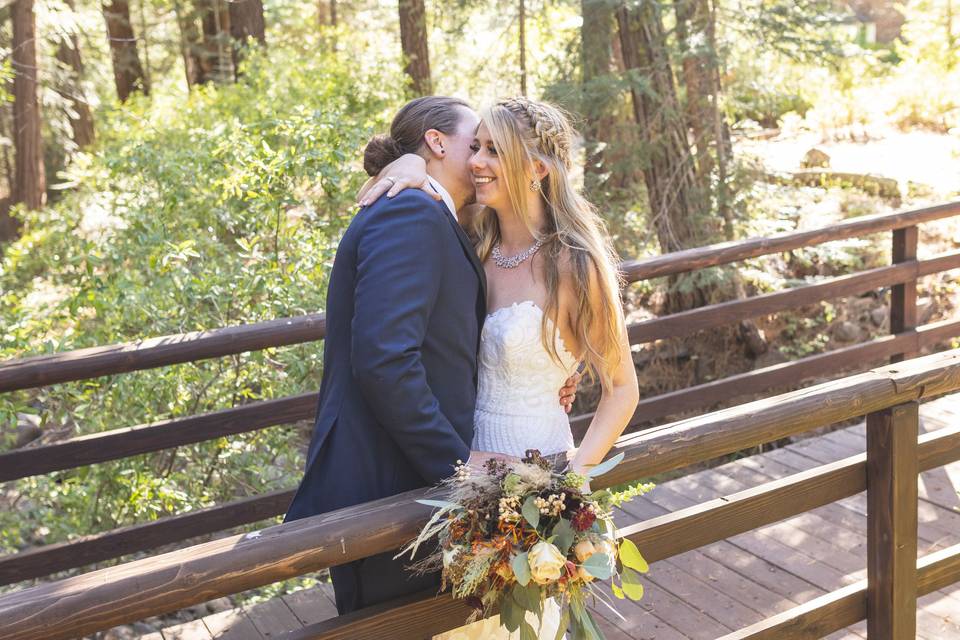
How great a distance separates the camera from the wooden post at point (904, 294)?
5.53 meters

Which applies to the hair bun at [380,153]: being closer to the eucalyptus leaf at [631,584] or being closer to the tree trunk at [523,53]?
the eucalyptus leaf at [631,584]

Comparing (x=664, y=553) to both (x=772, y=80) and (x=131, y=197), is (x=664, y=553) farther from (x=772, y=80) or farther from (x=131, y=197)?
(x=772, y=80)

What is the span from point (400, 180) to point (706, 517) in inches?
42.0

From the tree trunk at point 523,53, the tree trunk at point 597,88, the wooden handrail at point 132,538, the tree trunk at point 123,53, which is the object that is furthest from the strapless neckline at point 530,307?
the tree trunk at point 123,53

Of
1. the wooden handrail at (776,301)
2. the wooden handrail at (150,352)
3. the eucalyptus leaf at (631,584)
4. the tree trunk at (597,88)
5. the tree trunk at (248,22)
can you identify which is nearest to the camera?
the eucalyptus leaf at (631,584)

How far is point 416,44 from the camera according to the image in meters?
11.3

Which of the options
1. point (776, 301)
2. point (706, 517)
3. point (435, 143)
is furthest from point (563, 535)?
point (776, 301)

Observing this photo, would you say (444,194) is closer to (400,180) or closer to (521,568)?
(400,180)

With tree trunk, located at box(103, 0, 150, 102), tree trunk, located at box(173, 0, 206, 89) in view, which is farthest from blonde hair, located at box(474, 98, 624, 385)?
tree trunk, located at box(103, 0, 150, 102)

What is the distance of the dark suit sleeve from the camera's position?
77.2 inches

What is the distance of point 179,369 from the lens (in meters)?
5.03

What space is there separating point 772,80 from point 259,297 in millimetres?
5115

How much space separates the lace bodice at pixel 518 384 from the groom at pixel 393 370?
0.79 feet

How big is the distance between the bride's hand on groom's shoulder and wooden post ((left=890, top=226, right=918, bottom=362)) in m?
4.06
